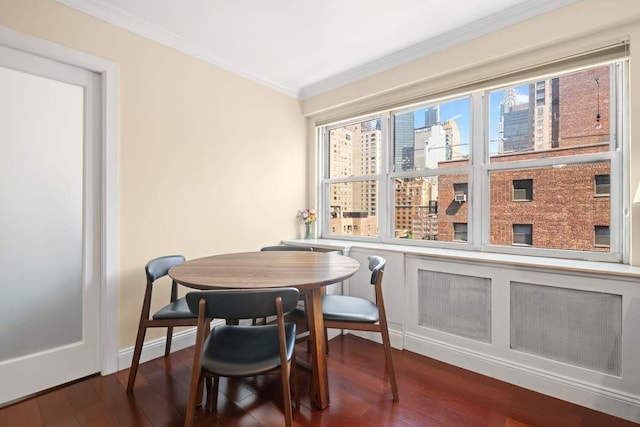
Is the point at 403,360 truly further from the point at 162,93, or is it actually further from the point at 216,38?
the point at 216,38

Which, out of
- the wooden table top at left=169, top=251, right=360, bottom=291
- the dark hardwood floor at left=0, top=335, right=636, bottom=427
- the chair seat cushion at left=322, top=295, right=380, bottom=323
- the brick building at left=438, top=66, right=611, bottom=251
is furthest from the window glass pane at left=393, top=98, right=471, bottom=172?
the dark hardwood floor at left=0, top=335, right=636, bottom=427

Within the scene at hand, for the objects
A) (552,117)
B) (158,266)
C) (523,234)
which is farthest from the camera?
(523,234)

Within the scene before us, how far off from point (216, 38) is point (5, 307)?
2537 mm

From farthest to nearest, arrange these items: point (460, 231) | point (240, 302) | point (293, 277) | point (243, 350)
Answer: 1. point (460, 231)
2. point (293, 277)
3. point (243, 350)
4. point (240, 302)

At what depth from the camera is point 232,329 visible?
1.87 meters

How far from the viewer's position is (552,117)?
2.37 m

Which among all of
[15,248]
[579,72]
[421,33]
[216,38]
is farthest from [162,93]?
[579,72]

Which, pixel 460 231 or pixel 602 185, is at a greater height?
pixel 602 185

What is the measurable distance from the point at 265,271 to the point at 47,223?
160 cm

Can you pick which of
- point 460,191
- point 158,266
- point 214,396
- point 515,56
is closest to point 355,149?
point 460,191

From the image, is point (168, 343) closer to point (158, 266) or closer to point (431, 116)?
point (158, 266)

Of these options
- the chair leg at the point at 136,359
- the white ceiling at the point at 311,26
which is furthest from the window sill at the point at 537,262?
the chair leg at the point at 136,359

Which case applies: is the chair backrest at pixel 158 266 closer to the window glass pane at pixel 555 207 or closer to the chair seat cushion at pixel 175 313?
the chair seat cushion at pixel 175 313

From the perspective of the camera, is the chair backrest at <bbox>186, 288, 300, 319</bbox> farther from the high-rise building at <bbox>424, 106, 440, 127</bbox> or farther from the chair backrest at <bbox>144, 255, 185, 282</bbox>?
the high-rise building at <bbox>424, 106, 440, 127</bbox>
